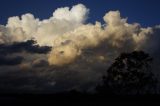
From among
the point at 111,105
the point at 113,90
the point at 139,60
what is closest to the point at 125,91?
the point at 113,90

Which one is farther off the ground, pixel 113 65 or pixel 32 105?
pixel 113 65

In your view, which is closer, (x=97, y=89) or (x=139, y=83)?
(x=139, y=83)

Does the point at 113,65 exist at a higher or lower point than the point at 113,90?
higher

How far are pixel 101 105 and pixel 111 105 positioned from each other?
1346 millimetres

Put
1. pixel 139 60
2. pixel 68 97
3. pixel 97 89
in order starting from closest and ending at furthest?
pixel 68 97
pixel 139 60
pixel 97 89

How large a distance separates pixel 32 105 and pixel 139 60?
50.0 metres

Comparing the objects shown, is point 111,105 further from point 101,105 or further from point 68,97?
point 68,97

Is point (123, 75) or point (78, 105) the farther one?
point (123, 75)

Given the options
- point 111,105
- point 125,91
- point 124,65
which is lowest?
point 111,105

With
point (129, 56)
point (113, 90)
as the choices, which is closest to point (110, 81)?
point (113, 90)

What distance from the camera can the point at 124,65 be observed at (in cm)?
9012

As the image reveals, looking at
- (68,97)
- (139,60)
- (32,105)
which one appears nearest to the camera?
(32,105)

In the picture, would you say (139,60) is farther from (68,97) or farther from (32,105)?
(32,105)

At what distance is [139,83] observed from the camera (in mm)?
88250
